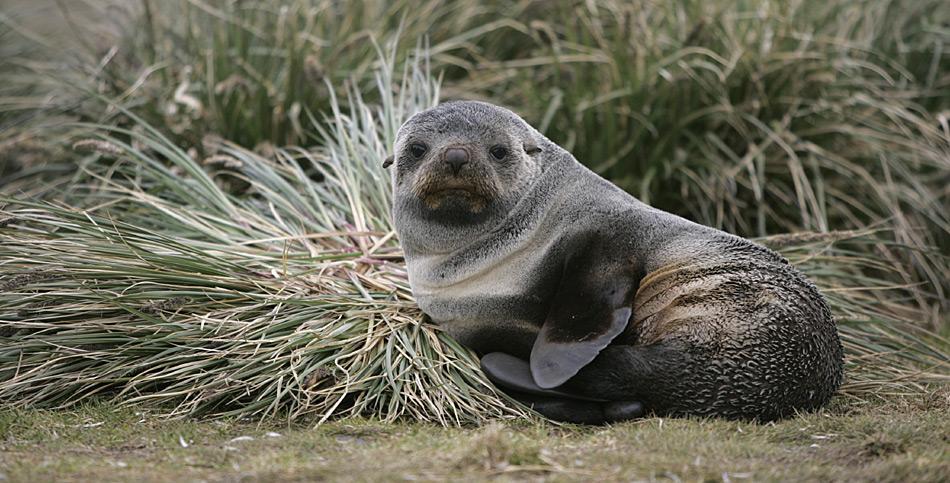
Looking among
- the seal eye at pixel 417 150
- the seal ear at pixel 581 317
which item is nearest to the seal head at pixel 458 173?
the seal eye at pixel 417 150

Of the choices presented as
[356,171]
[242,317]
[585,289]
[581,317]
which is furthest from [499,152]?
[356,171]

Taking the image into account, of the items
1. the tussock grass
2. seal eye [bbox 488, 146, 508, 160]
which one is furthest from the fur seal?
the tussock grass

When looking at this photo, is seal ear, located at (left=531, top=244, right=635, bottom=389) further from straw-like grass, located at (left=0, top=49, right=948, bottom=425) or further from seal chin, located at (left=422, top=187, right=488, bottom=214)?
seal chin, located at (left=422, top=187, right=488, bottom=214)

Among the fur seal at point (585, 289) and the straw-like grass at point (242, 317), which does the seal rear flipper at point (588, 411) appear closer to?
the fur seal at point (585, 289)

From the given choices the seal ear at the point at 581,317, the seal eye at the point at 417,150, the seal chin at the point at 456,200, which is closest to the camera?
the seal ear at the point at 581,317

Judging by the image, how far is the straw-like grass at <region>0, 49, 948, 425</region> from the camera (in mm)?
4316

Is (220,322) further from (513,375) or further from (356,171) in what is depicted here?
(356,171)

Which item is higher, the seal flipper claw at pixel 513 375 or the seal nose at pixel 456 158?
the seal nose at pixel 456 158

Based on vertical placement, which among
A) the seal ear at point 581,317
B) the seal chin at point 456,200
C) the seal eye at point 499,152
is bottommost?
the seal ear at point 581,317

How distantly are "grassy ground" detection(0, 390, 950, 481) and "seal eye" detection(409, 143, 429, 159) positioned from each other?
44.1 inches

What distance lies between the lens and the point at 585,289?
429 cm

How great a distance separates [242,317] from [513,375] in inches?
48.5

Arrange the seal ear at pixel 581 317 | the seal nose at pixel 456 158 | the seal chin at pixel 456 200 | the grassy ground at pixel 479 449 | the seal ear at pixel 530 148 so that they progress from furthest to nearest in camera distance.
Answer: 1. the seal ear at pixel 530 148
2. the seal chin at pixel 456 200
3. the seal nose at pixel 456 158
4. the seal ear at pixel 581 317
5. the grassy ground at pixel 479 449

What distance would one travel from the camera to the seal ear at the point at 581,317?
407cm
